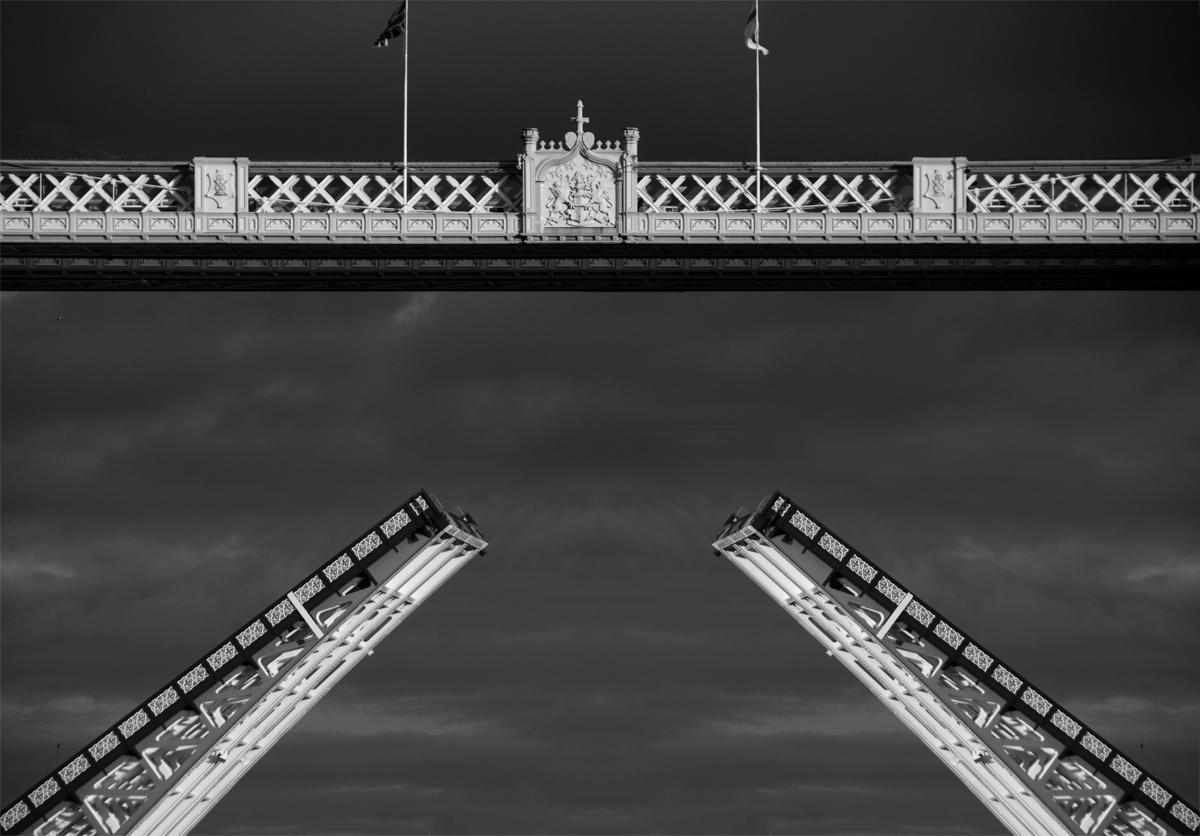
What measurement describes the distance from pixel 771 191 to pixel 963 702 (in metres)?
19.8

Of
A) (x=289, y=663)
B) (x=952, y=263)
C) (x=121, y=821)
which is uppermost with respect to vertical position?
(x=952, y=263)

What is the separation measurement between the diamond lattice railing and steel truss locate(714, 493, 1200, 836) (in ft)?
43.1

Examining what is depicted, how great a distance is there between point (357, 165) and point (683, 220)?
1071cm

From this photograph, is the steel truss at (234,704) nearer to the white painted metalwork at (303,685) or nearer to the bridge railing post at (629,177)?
the white painted metalwork at (303,685)

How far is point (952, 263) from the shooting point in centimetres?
6856

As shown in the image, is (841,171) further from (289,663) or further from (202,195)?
(289,663)

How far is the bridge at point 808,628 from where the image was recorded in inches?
2114

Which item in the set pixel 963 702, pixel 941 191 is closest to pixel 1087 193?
pixel 941 191

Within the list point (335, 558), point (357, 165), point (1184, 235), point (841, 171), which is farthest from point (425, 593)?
point (1184, 235)

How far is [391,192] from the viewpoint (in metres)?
66.4

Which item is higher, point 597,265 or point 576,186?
point 576,186

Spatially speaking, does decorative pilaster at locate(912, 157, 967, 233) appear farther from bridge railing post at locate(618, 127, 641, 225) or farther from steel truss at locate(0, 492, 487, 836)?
steel truss at locate(0, 492, 487, 836)

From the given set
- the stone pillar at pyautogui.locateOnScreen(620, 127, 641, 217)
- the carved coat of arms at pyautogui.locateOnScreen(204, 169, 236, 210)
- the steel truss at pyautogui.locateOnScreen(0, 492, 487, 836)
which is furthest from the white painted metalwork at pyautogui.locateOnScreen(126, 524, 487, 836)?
the carved coat of arms at pyautogui.locateOnScreen(204, 169, 236, 210)

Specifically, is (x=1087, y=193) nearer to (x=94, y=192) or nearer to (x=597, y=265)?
(x=597, y=265)
